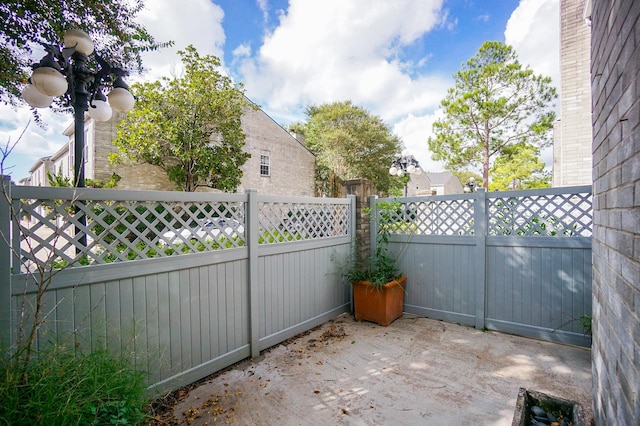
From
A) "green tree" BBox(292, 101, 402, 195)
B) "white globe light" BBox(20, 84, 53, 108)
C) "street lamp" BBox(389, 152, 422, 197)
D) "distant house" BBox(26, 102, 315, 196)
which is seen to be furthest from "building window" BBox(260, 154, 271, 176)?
"white globe light" BBox(20, 84, 53, 108)

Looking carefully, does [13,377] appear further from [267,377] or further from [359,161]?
[359,161]

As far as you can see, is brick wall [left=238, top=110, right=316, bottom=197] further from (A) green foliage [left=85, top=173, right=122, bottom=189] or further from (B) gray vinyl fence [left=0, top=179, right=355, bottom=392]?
(B) gray vinyl fence [left=0, top=179, right=355, bottom=392]

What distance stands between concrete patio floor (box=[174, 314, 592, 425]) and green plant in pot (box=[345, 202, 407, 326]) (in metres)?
0.41

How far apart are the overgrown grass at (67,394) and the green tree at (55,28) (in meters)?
3.68

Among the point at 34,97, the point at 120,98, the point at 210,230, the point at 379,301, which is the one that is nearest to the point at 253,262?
the point at 210,230

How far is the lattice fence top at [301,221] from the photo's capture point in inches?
137

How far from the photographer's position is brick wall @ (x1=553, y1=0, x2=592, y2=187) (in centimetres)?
563

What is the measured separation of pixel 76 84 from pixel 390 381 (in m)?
4.13

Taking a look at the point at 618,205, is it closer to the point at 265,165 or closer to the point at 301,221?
the point at 301,221

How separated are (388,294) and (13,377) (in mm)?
3581

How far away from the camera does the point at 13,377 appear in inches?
51.3

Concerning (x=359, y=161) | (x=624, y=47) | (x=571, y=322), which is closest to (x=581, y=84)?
(x=571, y=322)

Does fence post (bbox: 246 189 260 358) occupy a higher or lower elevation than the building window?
lower

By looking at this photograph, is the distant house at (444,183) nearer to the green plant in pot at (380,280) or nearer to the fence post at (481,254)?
the green plant in pot at (380,280)
